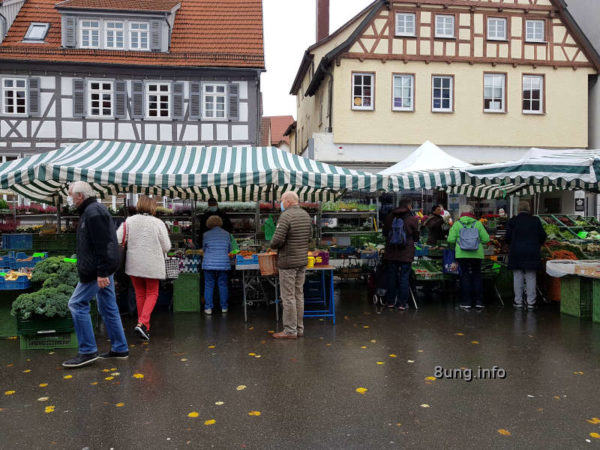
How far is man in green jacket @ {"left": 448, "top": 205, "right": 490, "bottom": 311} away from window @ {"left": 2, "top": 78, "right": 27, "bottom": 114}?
1657 cm

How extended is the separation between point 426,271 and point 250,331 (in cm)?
389

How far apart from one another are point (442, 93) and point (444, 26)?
7.78ft

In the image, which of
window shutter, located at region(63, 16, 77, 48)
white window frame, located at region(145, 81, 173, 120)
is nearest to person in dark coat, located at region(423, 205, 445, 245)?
white window frame, located at region(145, 81, 173, 120)

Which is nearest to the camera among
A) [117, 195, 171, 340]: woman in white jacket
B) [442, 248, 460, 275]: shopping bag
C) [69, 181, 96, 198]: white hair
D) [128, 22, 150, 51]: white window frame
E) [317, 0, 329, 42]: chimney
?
[69, 181, 96, 198]: white hair

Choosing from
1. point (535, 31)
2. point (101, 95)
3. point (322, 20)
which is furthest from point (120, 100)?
point (535, 31)

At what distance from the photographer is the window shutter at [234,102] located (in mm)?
19641

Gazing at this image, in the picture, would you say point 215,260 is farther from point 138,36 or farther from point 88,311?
point 138,36

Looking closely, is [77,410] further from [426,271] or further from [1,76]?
[1,76]

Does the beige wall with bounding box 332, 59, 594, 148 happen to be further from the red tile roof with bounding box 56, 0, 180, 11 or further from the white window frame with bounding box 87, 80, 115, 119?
the white window frame with bounding box 87, 80, 115, 119

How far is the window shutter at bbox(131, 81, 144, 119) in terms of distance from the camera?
19.4 metres

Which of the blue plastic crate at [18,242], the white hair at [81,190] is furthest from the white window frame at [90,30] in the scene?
the white hair at [81,190]

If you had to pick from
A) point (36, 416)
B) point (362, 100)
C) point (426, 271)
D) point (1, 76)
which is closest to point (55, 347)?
point (36, 416)

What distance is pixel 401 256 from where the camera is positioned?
8586 mm

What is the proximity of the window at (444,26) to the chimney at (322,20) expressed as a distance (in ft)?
20.3
